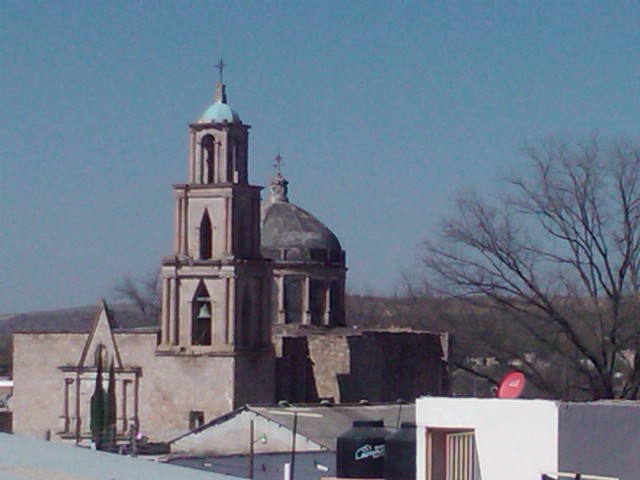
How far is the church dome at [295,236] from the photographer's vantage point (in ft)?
157

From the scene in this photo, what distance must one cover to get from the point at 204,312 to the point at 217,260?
5.35 ft

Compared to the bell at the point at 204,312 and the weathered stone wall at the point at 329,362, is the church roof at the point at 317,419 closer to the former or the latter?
the bell at the point at 204,312

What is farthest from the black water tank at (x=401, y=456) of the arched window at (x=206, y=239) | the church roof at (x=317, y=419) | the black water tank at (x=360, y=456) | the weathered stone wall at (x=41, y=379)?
the weathered stone wall at (x=41, y=379)

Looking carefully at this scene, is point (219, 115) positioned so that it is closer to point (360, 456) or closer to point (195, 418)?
point (195, 418)

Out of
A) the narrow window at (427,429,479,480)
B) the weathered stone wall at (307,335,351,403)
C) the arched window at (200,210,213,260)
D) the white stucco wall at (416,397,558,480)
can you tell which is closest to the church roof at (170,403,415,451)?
the arched window at (200,210,213,260)

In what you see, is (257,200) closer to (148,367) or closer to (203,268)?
(203,268)

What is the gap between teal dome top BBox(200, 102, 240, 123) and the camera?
134 ft

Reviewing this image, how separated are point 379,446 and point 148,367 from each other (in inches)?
917

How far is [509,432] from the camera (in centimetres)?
1589

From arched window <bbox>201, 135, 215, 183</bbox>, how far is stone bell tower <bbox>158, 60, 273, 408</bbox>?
3 centimetres

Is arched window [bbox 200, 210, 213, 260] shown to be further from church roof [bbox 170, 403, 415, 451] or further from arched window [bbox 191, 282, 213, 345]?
church roof [bbox 170, 403, 415, 451]

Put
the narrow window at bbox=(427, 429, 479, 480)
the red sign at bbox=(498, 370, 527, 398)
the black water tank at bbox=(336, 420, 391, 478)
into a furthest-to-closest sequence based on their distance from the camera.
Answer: the black water tank at bbox=(336, 420, 391, 478) → the red sign at bbox=(498, 370, 527, 398) → the narrow window at bbox=(427, 429, 479, 480)

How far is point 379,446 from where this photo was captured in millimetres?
20000

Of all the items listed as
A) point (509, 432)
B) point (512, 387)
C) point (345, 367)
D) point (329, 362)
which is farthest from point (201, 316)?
point (509, 432)
